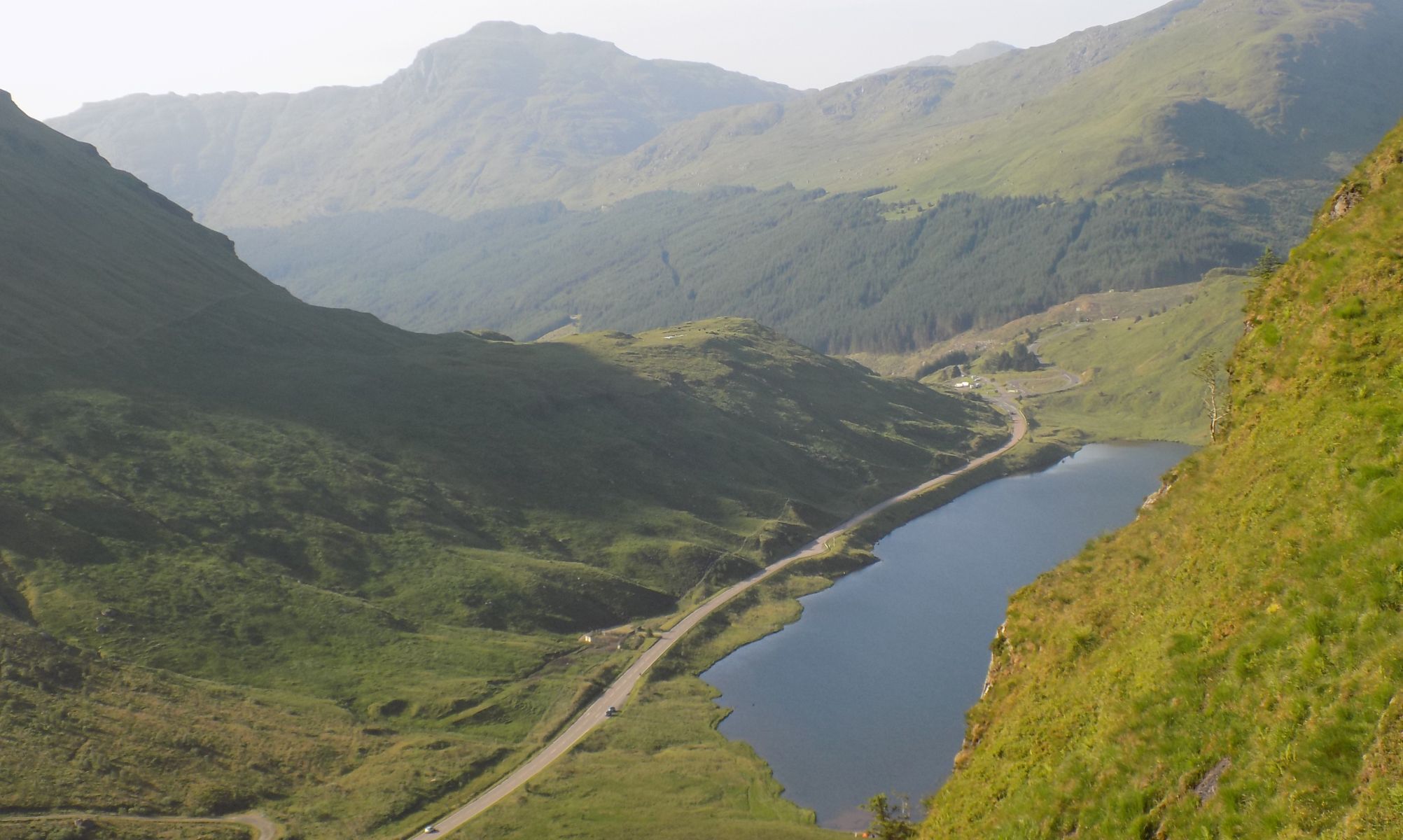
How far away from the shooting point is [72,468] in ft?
520

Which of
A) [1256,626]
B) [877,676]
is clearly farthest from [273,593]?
[1256,626]

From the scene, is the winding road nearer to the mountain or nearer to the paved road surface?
the mountain

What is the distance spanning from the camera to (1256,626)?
3719cm

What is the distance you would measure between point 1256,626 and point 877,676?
10851 cm

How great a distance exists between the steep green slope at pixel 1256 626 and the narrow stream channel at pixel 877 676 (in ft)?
166

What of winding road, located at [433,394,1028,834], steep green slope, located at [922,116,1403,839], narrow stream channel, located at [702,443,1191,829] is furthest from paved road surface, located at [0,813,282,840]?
steep green slope, located at [922,116,1403,839]

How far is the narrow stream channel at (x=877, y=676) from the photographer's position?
117062mm

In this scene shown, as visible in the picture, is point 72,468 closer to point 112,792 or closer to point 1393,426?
point 112,792

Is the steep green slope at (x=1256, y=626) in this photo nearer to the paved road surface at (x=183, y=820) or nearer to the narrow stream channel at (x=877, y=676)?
the narrow stream channel at (x=877, y=676)

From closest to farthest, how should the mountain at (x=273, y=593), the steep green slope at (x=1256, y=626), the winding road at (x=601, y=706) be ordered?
the steep green slope at (x=1256, y=626)
the winding road at (x=601, y=706)
the mountain at (x=273, y=593)

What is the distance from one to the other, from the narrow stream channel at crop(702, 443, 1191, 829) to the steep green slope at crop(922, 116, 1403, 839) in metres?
50.6

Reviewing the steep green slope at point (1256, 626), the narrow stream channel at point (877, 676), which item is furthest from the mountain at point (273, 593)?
the steep green slope at point (1256, 626)

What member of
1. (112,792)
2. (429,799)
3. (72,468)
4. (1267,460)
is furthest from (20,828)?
(1267,460)

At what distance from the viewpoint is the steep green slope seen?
30.8 m
